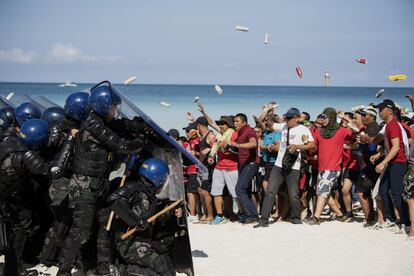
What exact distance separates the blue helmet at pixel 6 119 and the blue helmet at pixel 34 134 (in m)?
1.21

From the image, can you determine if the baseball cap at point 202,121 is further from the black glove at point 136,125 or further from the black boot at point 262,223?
the black glove at point 136,125

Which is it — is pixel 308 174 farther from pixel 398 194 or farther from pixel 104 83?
pixel 104 83

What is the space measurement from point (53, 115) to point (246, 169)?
3849 millimetres

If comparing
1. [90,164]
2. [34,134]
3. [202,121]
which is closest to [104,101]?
[90,164]

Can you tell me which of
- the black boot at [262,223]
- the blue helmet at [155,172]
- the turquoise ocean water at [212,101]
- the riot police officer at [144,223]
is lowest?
the black boot at [262,223]

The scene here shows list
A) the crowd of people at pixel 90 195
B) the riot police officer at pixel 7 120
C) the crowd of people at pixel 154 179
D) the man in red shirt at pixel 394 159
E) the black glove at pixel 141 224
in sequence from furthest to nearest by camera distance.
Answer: the man in red shirt at pixel 394 159 → the riot police officer at pixel 7 120 → the crowd of people at pixel 154 179 → the crowd of people at pixel 90 195 → the black glove at pixel 141 224

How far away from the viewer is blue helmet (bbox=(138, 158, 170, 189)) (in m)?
7.27

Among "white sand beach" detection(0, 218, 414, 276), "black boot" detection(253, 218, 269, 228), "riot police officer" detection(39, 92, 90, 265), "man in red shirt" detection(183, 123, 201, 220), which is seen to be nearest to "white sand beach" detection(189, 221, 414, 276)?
"white sand beach" detection(0, 218, 414, 276)

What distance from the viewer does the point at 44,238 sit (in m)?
9.17

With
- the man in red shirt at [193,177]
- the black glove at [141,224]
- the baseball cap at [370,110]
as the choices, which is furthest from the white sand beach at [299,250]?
the baseball cap at [370,110]

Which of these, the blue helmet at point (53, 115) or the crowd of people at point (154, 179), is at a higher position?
the blue helmet at point (53, 115)

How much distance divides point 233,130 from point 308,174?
1.51m

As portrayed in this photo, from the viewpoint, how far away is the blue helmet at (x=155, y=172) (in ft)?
23.9

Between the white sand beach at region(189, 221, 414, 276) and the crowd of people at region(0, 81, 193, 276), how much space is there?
1.38 metres
